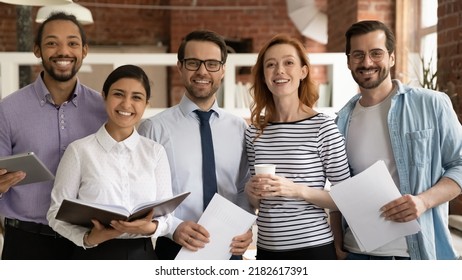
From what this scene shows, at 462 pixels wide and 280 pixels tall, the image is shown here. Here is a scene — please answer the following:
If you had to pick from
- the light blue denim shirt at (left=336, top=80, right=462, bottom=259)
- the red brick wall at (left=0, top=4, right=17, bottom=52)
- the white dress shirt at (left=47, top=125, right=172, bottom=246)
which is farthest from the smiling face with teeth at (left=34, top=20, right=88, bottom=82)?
the red brick wall at (left=0, top=4, right=17, bottom=52)

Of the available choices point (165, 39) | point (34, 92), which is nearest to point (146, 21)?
point (165, 39)

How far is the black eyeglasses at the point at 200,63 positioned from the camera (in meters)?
2.12

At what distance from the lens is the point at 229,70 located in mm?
5184

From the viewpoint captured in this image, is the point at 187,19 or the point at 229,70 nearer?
the point at 229,70

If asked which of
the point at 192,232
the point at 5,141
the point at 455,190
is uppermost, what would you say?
the point at 5,141

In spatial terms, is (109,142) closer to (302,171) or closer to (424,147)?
(302,171)

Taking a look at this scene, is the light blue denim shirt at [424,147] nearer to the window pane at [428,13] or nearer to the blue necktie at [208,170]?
the blue necktie at [208,170]

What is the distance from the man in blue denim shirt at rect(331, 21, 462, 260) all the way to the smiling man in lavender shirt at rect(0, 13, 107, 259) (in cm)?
91

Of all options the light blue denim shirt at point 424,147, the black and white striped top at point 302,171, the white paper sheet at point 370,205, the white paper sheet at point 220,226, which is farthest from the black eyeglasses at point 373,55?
the white paper sheet at point 220,226

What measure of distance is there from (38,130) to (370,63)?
1146 millimetres

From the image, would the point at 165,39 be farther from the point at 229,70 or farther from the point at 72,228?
the point at 72,228

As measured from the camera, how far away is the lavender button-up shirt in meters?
2.08

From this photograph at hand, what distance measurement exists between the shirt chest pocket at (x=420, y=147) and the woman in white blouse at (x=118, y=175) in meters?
0.81

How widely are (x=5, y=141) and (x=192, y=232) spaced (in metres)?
0.70
